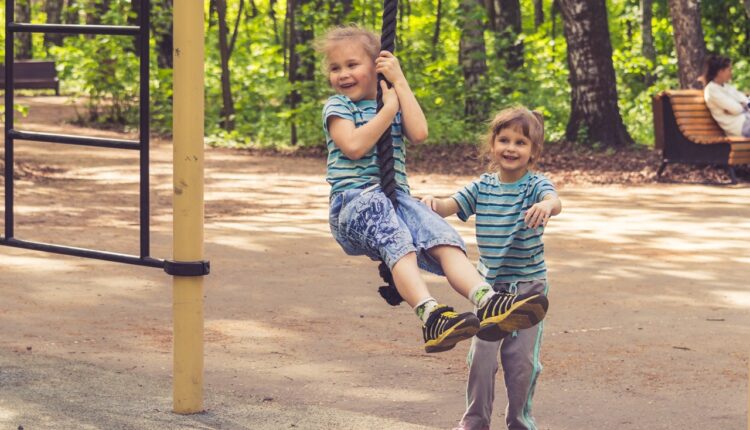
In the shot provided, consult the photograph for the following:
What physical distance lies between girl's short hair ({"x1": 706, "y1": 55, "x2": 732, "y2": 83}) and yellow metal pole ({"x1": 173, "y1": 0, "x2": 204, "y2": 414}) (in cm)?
984

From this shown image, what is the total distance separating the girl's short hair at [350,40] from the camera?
174 inches

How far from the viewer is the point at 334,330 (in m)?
7.05

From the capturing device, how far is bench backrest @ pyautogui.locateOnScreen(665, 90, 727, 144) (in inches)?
570

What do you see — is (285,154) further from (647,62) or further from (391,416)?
(391,416)

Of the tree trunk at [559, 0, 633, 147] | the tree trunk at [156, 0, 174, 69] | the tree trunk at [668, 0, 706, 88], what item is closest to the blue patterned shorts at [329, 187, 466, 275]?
the tree trunk at [668, 0, 706, 88]

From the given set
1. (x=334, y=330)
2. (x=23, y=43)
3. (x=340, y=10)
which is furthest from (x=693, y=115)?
(x=23, y=43)

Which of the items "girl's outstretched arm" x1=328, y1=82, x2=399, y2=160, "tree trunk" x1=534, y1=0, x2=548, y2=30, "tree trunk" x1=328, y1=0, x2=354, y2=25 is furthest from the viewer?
"tree trunk" x1=534, y1=0, x2=548, y2=30

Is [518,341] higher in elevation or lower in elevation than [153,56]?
lower

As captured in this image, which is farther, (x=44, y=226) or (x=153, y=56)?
(x=153, y=56)

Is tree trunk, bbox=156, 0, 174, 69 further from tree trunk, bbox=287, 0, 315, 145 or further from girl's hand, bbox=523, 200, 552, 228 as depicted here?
girl's hand, bbox=523, 200, 552, 228

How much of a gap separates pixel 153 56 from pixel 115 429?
19974 mm

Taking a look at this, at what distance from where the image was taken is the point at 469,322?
13.0 feet

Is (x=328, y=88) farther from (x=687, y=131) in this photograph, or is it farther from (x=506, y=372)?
(x=506, y=372)

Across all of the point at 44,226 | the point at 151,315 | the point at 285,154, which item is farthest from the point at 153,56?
the point at 151,315
